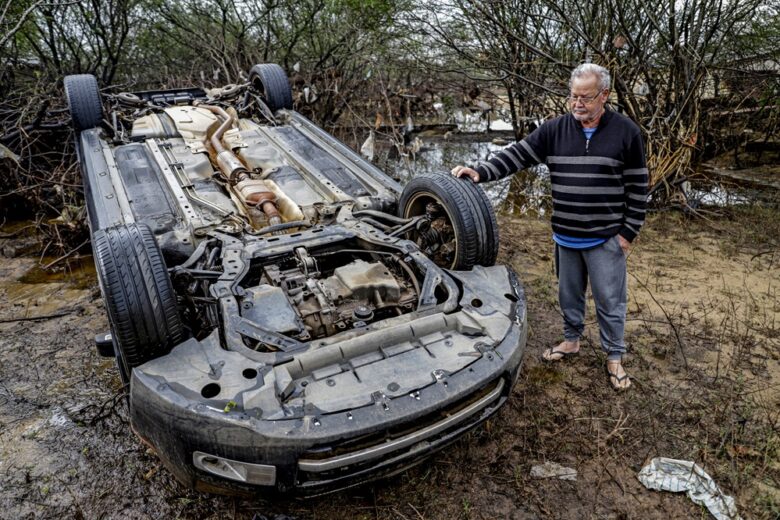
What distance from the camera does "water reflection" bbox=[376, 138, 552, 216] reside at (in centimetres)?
650

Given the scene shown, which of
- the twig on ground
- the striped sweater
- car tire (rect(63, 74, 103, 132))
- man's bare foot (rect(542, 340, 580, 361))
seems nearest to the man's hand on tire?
the striped sweater

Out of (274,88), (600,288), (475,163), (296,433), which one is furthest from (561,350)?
(475,163)

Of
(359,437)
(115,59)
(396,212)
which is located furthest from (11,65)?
(359,437)

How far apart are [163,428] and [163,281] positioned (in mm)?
636

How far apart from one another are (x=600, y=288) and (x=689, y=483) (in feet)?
3.35

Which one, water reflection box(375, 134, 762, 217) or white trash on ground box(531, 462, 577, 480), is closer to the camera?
white trash on ground box(531, 462, 577, 480)

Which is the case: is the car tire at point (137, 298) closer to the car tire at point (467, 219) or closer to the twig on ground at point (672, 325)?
the car tire at point (467, 219)

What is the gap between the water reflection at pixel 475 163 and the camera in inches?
256

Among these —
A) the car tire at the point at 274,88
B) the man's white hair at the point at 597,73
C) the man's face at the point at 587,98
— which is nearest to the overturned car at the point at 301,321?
the man's face at the point at 587,98

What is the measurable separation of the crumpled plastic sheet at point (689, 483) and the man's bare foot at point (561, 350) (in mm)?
896

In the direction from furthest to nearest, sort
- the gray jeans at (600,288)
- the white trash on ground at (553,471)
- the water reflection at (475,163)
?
the water reflection at (475,163) < the gray jeans at (600,288) < the white trash on ground at (553,471)

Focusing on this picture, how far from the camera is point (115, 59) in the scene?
28.0ft

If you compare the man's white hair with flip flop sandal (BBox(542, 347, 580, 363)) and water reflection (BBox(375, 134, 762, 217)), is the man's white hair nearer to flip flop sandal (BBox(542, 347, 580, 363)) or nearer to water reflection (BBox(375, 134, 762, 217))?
flip flop sandal (BBox(542, 347, 580, 363))

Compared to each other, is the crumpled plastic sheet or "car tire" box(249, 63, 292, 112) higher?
"car tire" box(249, 63, 292, 112)
